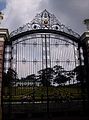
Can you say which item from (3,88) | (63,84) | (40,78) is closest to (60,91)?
(63,84)

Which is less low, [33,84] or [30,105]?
[33,84]

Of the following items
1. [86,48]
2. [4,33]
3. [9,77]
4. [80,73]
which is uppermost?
[4,33]

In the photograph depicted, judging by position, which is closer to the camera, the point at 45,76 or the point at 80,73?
the point at 45,76

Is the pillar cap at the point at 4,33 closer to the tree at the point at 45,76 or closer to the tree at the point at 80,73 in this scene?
the tree at the point at 45,76

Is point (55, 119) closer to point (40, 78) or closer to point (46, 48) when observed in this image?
point (40, 78)

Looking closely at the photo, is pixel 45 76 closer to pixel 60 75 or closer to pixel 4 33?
pixel 60 75

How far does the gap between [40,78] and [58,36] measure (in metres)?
1.92

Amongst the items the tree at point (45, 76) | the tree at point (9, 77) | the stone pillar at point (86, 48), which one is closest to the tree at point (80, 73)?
the stone pillar at point (86, 48)

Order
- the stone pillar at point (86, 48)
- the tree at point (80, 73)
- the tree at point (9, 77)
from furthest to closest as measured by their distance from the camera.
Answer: the tree at point (80, 73)
the stone pillar at point (86, 48)
the tree at point (9, 77)

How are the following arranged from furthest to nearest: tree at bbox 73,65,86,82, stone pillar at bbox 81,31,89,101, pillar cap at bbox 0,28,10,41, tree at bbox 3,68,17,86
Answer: tree at bbox 73,65,86,82
stone pillar at bbox 81,31,89,101
tree at bbox 3,68,17,86
pillar cap at bbox 0,28,10,41

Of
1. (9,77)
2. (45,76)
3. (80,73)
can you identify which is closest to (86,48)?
(80,73)

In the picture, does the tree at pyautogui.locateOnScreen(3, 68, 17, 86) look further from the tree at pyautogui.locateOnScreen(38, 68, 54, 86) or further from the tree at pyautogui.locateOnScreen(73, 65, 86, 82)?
the tree at pyautogui.locateOnScreen(73, 65, 86, 82)

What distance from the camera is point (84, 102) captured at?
32.9 feet

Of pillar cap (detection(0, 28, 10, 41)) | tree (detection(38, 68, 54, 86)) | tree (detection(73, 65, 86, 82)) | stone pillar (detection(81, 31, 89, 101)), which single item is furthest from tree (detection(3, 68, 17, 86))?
stone pillar (detection(81, 31, 89, 101))
